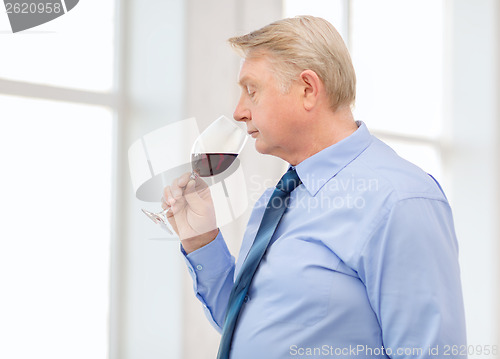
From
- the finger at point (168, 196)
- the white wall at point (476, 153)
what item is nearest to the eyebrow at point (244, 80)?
the finger at point (168, 196)

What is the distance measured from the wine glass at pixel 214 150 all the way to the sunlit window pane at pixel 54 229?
0.76m

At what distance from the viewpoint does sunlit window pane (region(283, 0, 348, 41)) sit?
2.53 meters

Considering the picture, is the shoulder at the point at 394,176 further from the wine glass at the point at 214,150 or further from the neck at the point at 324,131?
the wine glass at the point at 214,150

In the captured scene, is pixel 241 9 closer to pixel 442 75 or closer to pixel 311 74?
pixel 311 74

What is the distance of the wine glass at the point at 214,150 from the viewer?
1.01m

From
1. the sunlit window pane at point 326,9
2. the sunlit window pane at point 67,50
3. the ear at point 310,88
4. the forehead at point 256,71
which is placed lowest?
the ear at point 310,88

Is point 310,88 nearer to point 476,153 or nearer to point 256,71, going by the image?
point 256,71

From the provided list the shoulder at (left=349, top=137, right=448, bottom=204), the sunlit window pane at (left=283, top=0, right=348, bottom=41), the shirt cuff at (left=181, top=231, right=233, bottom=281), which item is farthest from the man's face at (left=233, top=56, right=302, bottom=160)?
the sunlit window pane at (left=283, top=0, right=348, bottom=41)

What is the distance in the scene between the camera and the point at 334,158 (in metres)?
1.05

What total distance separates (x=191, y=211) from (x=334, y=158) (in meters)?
0.29

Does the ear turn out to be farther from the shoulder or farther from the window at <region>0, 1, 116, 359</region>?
the window at <region>0, 1, 116, 359</region>

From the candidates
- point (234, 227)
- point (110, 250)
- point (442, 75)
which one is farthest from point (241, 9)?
point (442, 75)

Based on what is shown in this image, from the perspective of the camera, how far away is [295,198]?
1100 millimetres

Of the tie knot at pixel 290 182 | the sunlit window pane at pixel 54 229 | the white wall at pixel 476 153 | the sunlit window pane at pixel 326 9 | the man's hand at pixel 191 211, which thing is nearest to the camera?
the man's hand at pixel 191 211
